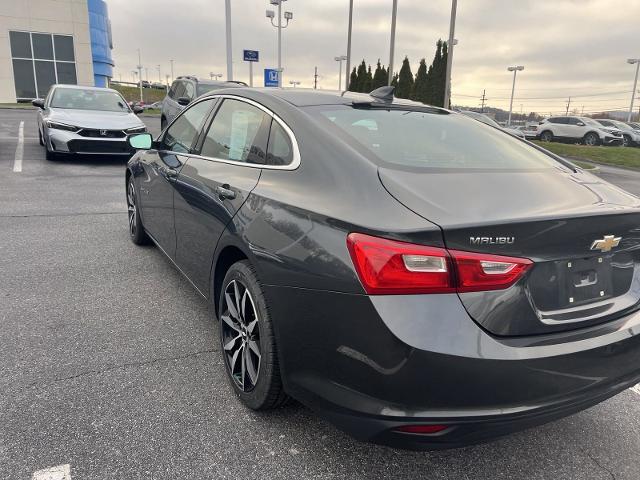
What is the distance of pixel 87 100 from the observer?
10.9 m

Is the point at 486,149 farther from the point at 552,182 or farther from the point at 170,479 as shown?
the point at 170,479

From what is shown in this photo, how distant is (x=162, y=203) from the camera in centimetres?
389

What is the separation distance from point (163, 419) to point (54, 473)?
0.52 m

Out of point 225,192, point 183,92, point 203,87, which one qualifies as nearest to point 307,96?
point 225,192

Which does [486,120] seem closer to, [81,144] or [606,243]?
[81,144]

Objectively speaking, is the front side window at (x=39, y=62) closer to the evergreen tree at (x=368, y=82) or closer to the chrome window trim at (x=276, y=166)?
the evergreen tree at (x=368, y=82)

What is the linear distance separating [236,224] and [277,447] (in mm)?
1092

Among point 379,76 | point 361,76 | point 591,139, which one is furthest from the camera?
point 361,76

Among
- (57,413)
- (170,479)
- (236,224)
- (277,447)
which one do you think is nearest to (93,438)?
(57,413)

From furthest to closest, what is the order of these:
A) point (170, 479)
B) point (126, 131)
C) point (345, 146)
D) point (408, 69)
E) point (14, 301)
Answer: point (408, 69)
point (126, 131)
point (14, 301)
point (345, 146)
point (170, 479)

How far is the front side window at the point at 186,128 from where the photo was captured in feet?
11.8

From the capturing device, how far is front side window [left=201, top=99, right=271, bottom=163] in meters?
2.76

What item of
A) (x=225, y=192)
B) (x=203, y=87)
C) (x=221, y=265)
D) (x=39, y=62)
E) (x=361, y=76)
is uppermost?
(x=361, y=76)

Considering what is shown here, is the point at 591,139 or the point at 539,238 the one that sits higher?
the point at 539,238
